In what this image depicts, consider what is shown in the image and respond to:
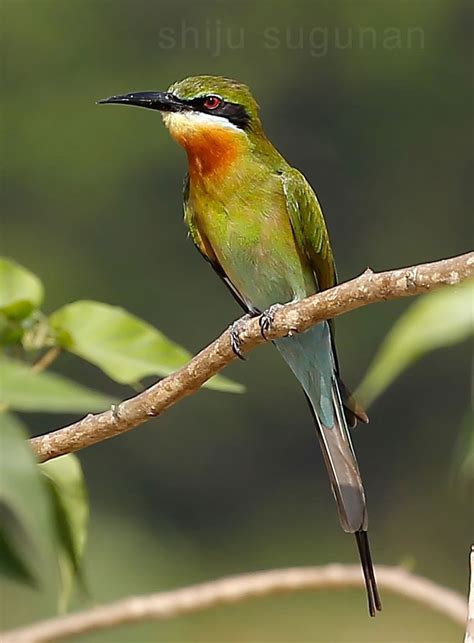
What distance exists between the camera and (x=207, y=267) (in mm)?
6926

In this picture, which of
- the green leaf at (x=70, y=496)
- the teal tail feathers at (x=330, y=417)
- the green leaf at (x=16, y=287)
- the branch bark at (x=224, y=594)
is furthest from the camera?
the teal tail feathers at (x=330, y=417)

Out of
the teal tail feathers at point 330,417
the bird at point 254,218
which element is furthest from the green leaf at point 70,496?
the bird at point 254,218

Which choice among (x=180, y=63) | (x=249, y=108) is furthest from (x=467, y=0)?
(x=249, y=108)

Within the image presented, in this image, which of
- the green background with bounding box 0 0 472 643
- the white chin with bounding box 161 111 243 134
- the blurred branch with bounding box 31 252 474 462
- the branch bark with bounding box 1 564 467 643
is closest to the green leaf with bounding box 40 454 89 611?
the blurred branch with bounding box 31 252 474 462

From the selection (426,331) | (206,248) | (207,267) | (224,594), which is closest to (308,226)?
(206,248)

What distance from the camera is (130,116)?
24.7ft

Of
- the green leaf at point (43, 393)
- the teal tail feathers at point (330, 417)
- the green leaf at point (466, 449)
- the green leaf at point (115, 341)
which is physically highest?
the green leaf at point (43, 393)

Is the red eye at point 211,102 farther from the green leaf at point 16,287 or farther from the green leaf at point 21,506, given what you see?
the green leaf at point 21,506

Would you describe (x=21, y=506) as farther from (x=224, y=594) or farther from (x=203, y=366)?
(x=224, y=594)

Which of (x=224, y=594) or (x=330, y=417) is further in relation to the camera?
(x=330, y=417)

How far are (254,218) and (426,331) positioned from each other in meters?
0.91

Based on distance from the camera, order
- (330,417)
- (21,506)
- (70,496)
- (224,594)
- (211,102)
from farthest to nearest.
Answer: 1. (211,102)
2. (330,417)
3. (224,594)
4. (70,496)
5. (21,506)

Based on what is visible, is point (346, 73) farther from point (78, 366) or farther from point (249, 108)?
point (249, 108)

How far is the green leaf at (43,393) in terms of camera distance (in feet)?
1.16
